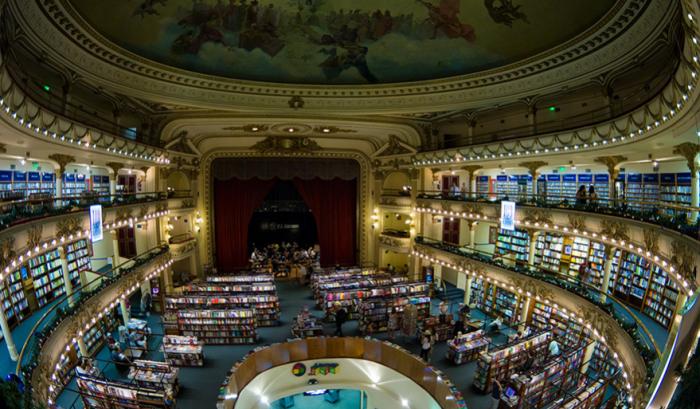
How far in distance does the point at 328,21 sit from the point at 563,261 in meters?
11.8

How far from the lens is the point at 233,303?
42.1 feet

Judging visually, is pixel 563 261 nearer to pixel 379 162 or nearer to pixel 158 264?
pixel 379 162

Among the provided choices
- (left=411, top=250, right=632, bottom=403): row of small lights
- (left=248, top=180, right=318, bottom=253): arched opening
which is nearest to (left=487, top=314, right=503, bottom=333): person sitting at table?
(left=411, top=250, right=632, bottom=403): row of small lights

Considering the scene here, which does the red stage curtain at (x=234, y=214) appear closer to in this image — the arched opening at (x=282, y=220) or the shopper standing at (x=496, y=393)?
the arched opening at (x=282, y=220)

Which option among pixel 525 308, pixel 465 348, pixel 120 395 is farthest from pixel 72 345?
pixel 525 308

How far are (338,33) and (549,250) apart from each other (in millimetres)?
11088

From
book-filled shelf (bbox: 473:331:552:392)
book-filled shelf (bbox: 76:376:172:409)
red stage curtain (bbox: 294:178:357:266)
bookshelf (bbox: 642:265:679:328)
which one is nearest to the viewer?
book-filled shelf (bbox: 76:376:172:409)

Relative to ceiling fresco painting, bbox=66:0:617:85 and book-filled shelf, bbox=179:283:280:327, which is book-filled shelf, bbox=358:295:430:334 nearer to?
book-filled shelf, bbox=179:283:280:327

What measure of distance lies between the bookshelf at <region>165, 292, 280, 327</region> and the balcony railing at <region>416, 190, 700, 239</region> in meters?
8.73

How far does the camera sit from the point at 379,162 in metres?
20.3

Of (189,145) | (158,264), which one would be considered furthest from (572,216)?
(189,145)

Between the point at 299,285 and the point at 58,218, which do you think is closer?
the point at 58,218

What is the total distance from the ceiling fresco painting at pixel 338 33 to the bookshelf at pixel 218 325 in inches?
336

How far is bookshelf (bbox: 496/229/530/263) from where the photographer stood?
14.8 meters
